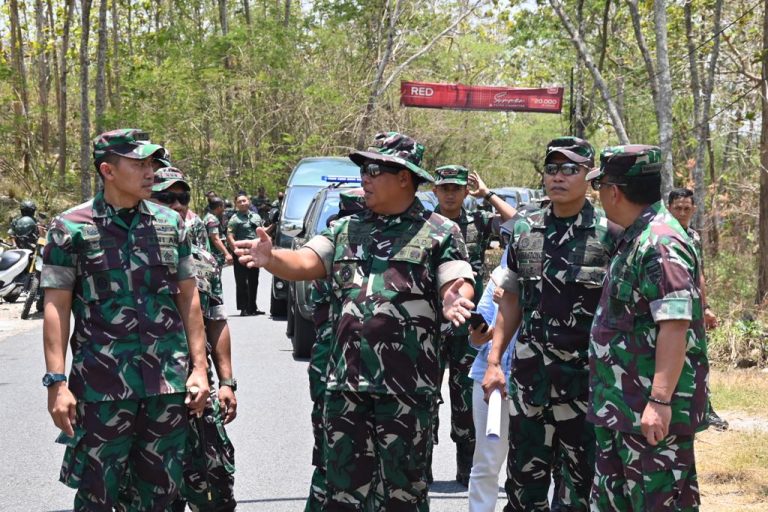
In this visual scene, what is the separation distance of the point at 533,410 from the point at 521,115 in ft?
152

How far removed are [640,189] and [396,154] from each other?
1.03m

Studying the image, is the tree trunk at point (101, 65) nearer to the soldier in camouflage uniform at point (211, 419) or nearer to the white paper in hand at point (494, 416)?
the soldier in camouflage uniform at point (211, 419)

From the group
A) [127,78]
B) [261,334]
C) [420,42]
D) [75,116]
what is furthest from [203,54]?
[261,334]

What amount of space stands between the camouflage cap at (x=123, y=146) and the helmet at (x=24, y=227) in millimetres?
14928

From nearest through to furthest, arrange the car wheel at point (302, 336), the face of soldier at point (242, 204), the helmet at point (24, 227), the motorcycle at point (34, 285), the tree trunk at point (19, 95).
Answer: the car wheel at point (302, 336) < the face of soldier at point (242, 204) < the motorcycle at point (34, 285) < the helmet at point (24, 227) < the tree trunk at point (19, 95)

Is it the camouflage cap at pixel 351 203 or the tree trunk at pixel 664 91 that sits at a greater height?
the tree trunk at pixel 664 91

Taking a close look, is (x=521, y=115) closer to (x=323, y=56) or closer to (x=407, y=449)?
(x=323, y=56)

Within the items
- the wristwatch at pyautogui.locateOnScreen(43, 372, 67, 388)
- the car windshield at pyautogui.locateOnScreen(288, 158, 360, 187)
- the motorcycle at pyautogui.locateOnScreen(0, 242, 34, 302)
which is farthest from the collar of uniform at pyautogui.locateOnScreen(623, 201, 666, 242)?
the motorcycle at pyautogui.locateOnScreen(0, 242, 34, 302)

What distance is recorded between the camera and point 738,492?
21.2ft

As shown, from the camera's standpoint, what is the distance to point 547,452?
15.7 ft

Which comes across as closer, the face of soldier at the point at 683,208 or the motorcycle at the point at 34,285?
the face of soldier at the point at 683,208

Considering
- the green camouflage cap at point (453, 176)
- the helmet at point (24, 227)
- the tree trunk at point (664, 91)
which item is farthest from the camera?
the helmet at point (24, 227)

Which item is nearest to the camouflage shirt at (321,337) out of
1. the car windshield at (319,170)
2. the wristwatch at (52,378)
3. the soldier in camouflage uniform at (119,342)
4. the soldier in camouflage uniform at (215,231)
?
the soldier in camouflage uniform at (119,342)

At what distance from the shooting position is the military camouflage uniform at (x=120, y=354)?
4.16 meters
